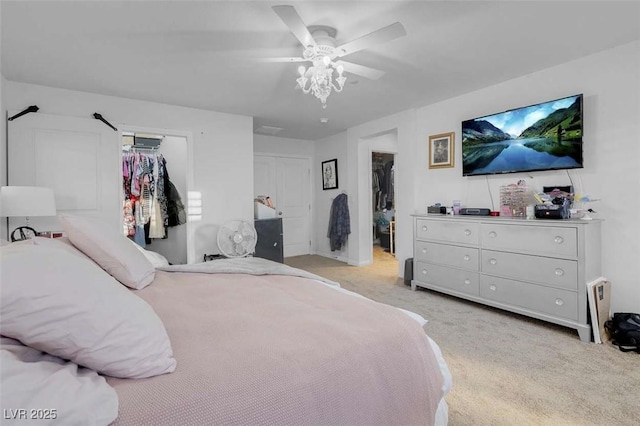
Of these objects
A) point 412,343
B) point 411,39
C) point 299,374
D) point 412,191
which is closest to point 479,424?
point 412,343

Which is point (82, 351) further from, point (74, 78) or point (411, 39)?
point (74, 78)

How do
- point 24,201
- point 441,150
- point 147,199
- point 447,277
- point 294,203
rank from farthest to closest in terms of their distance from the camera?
1. point 294,203
2. point 147,199
3. point 441,150
4. point 447,277
5. point 24,201

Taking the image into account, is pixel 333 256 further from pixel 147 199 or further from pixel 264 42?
pixel 264 42

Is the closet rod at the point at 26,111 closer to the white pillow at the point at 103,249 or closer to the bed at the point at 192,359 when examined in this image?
the white pillow at the point at 103,249

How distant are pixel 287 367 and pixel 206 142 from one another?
3.68m

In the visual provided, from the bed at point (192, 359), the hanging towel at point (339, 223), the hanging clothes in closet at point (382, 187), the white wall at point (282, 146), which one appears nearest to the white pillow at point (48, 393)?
the bed at point (192, 359)

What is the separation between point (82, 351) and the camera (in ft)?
2.37

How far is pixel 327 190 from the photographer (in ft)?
19.2

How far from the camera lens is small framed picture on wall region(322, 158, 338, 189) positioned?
562cm

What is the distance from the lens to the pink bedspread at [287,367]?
2.37ft

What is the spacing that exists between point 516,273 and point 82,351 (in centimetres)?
304

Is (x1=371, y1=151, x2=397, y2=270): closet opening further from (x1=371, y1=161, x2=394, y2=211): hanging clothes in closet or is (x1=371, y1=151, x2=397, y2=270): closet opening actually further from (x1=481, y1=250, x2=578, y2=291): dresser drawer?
(x1=481, y1=250, x2=578, y2=291): dresser drawer

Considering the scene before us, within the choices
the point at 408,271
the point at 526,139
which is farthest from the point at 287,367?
the point at 408,271

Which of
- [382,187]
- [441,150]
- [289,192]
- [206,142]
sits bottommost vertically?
[289,192]
